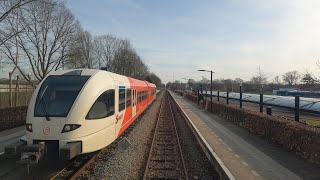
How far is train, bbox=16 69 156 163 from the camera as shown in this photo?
9.31m

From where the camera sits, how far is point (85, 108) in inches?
390

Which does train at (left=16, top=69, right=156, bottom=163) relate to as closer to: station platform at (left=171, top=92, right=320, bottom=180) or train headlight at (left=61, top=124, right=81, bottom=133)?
train headlight at (left=61, top=124, right=81, bottom=133)

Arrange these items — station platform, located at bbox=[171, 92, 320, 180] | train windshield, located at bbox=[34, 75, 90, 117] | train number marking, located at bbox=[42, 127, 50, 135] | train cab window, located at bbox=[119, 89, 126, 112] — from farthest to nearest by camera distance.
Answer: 1. train cab window, located at bbox=[119, 89, 126, 112]
2. train windshield, located at bbox=[34, 75, 90, 117]
3. train number marking, located at bbox=[42, 127, 50, 135]
4. station platform, located at bbox=[171, 92, 320, 180]

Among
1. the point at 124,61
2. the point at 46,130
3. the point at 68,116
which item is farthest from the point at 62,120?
the point at 124,61

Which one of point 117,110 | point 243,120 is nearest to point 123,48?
point 243,120

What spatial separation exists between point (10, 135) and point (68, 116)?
7561mm

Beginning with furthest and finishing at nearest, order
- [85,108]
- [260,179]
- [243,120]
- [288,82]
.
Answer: [288,82] → [243,120] → [85,108] → [260,179]

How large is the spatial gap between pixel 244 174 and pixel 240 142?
18.9ft

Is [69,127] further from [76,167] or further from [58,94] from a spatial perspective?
[76,167]


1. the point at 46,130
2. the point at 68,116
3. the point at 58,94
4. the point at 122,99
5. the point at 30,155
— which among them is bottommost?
the point at 30,155

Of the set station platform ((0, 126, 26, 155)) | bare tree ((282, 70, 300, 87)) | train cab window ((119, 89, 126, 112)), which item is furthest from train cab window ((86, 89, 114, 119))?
bare tree ((282, 70, 300, 87))

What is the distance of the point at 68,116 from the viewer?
31.4 feet

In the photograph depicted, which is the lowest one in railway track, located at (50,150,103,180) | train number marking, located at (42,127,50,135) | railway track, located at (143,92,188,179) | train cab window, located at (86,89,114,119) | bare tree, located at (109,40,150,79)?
railway track, located at (143,92,188,179)

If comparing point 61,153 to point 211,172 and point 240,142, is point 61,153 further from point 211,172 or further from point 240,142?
point 240,142
